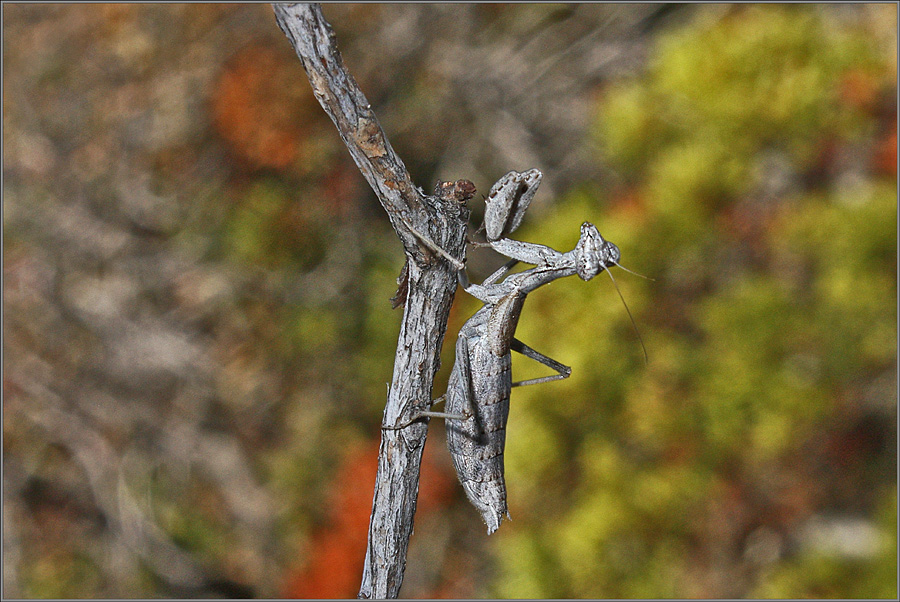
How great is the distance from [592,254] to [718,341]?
716 mm

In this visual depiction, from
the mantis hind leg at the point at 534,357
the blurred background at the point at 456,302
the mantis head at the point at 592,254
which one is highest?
the blurred background at the point at 456,302

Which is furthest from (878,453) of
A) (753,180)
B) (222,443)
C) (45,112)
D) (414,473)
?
(45,112)

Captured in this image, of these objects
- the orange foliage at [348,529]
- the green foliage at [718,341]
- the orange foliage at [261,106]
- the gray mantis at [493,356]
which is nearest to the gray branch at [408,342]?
the gray mantis at [493,356]

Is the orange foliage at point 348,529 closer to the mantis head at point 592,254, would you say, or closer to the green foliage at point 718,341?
the green foliage at point 718,341

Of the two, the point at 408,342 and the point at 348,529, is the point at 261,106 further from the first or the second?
the point at 408,342

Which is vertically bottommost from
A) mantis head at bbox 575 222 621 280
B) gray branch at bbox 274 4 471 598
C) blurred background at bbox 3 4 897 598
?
gray branch at bbox 274 4 471 598

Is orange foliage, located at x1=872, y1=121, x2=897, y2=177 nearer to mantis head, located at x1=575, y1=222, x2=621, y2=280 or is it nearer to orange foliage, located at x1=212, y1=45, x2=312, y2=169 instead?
mantis head, located at x1=575, y1=222, x2=621, y2=280

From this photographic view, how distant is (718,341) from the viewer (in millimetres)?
1346

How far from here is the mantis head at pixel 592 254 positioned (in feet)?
2.56

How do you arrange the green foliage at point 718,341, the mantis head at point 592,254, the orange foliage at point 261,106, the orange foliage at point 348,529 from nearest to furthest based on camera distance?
the mantis head at point 592,254 < the green foliage at point 718,341 < the orange foliage at point 348,529 < the orange foliage at point 261,106

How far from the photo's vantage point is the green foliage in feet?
4.21

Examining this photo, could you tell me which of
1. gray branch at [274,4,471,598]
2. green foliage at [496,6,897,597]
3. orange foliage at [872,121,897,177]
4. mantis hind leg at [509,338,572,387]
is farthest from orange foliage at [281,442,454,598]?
orange foliage at [872,121,897,177]

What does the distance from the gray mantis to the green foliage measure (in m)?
0.59

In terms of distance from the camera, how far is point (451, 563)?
1985 millimetres
